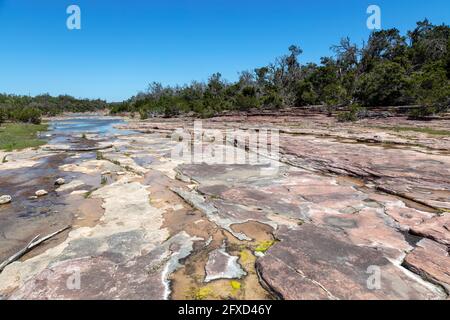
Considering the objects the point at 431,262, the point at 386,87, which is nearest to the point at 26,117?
the point at 386,87

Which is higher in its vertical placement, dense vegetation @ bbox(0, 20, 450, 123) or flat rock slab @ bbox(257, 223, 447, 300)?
dense vegetation @ bbox(0, 20, 450, 123)

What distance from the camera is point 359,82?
123 feet

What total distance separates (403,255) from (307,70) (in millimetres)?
58637

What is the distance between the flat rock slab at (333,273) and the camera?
12.8 ft

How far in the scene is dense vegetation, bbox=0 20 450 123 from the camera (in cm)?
2963

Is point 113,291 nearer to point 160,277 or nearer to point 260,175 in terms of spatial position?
point 160,277

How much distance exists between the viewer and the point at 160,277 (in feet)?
14.7

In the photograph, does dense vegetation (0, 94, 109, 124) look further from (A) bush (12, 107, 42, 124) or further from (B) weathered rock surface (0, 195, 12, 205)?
(B) weathered rock surface (0, 195, 12, 205)

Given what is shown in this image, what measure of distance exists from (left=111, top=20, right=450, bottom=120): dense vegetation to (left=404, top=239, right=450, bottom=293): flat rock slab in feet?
81.4

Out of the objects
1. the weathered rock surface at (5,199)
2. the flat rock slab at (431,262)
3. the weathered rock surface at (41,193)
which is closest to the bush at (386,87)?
the flat rock slab at (431,262)

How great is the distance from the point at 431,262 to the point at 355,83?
128 feet

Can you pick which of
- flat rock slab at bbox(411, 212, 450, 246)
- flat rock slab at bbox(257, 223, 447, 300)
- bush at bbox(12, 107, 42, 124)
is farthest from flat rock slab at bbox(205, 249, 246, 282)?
bush at bbox(12, 107, 42, 124)

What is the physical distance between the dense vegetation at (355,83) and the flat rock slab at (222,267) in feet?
88.4

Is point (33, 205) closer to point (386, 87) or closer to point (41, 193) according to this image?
point (41, 193)
